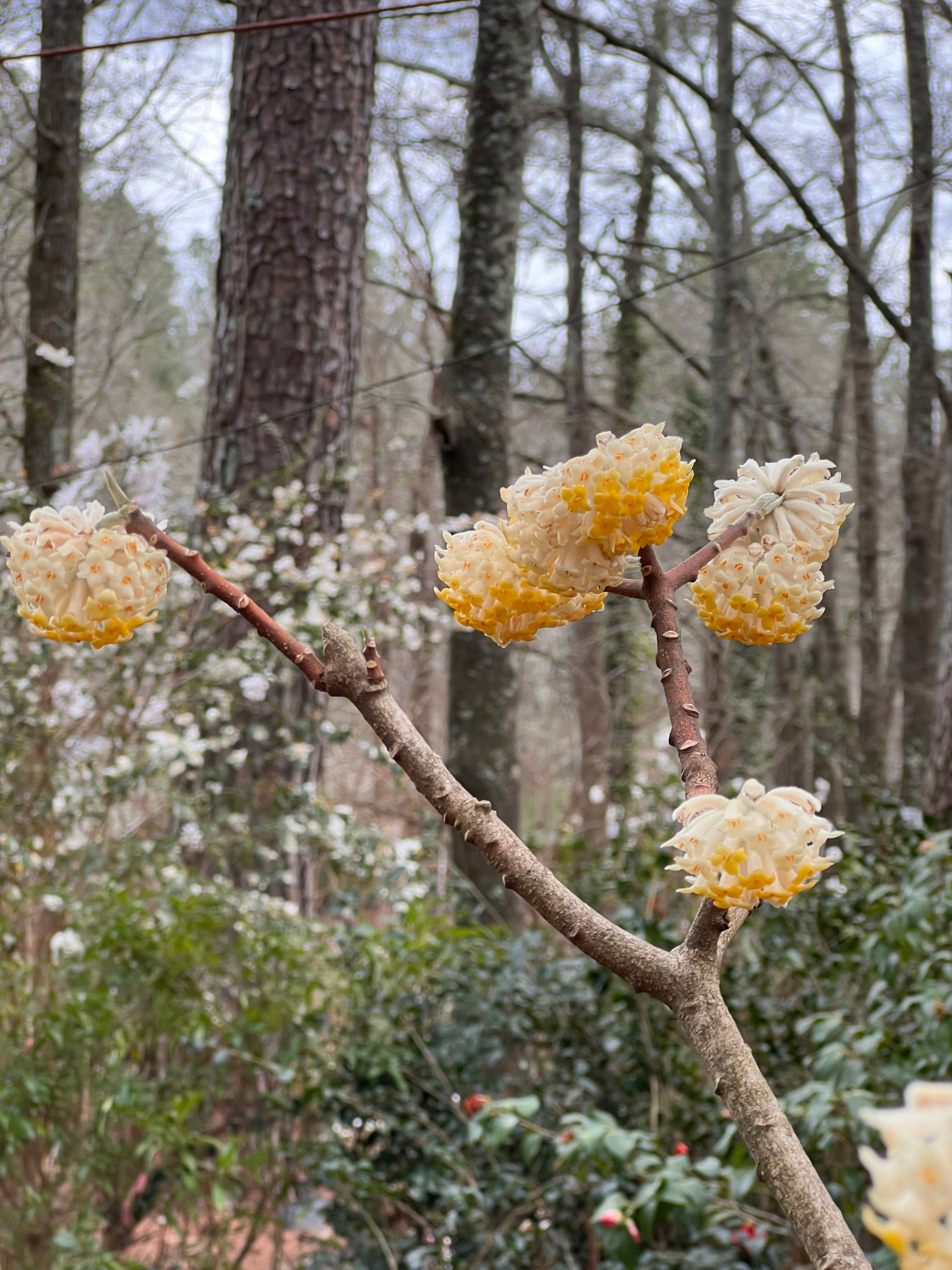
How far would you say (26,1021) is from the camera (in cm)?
240

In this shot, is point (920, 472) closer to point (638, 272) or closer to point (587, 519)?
point (638, 272)

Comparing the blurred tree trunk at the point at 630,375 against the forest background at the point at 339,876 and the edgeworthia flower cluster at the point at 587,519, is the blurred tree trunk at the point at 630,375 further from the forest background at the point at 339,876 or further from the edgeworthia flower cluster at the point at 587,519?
the edgeworthia flower cluster at the point at 587,519

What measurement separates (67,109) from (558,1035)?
397 cm

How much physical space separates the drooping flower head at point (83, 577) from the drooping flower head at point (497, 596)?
0.59ft

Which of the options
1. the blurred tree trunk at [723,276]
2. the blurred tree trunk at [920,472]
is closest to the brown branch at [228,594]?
the blurred tree trunk at [723,276]

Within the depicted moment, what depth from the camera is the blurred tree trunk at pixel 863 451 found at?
7.36 meters

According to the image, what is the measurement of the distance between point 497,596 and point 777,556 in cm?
17

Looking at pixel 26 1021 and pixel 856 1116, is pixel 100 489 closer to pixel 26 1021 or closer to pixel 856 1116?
pixel 26 1021

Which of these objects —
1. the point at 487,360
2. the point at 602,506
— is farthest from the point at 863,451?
the point at 602,506

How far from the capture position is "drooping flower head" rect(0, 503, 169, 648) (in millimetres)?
630

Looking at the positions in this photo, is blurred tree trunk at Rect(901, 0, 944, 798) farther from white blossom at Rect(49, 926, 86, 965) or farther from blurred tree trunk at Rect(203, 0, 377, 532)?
white blossom at Rect(49, 926, 86, 965)

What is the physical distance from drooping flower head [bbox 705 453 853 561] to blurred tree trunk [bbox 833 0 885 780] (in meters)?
6.73

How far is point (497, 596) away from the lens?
2.14 feet

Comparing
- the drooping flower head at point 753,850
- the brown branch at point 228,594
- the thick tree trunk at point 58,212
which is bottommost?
the drooping flower head at point 753,850
